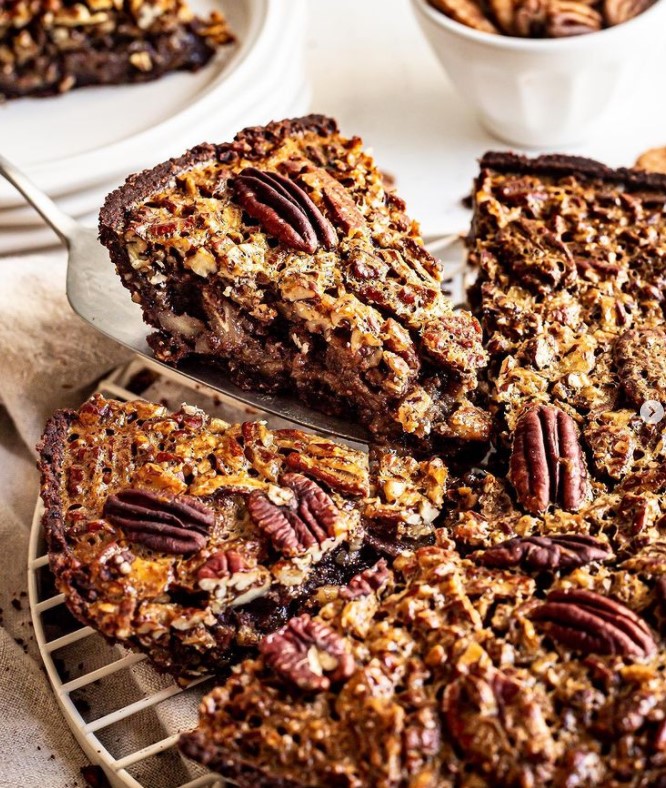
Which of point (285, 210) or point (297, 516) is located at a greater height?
point (285, 210)

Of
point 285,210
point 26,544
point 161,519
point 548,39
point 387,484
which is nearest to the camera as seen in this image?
point 161,519

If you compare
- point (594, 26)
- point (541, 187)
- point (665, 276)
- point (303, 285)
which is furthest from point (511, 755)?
point (594, 26)

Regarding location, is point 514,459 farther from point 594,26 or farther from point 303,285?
point 594,26

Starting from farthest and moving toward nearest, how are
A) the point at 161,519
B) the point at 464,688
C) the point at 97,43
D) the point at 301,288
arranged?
1. the point at 97,43
2. the point at 301,288
3. the point at 161,519
4. the point at 464,688

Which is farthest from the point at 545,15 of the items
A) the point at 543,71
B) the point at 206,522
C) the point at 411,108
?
the point at 206,522

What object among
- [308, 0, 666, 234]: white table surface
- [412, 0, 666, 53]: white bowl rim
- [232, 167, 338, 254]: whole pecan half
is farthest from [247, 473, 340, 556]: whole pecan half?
[412, 0, 666, 53]: white bowl rim

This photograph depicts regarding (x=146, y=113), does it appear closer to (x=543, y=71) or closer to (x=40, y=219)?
(x=40, y=219)
